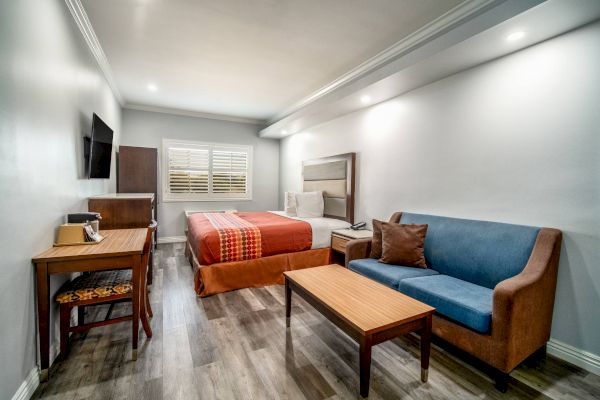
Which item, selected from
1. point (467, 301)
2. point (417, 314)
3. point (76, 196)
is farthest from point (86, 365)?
point (467, 301)

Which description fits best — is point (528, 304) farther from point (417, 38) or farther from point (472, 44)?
point (417, 38)

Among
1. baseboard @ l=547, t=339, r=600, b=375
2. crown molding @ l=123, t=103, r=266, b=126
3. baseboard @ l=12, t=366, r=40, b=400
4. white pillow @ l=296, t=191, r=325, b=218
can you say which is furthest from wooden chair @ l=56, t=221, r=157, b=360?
crown molding @ l=123, t=103, r=266, b=126

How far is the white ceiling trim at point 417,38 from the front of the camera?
205 cm

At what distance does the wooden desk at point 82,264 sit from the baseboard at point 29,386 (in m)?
0.03

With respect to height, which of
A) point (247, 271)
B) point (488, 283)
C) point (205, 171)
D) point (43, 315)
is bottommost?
point (247, 271)

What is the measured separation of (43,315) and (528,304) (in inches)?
119

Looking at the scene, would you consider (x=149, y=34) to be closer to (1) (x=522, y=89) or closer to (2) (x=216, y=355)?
(2) (x=216, y=355)

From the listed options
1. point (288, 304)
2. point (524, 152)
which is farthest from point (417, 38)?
point (288, 304)

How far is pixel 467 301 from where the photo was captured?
1831mm

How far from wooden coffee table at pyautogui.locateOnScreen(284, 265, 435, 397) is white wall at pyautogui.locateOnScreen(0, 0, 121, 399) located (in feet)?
5.43

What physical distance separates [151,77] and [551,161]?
4.57 m

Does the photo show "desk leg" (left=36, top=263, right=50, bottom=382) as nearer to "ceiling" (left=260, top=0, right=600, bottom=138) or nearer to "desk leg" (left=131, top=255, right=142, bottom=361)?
"desk leg" (left=131, top=255, right=142, bottom=361)

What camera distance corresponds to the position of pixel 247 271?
3.15 metres

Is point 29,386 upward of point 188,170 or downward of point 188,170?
downward
